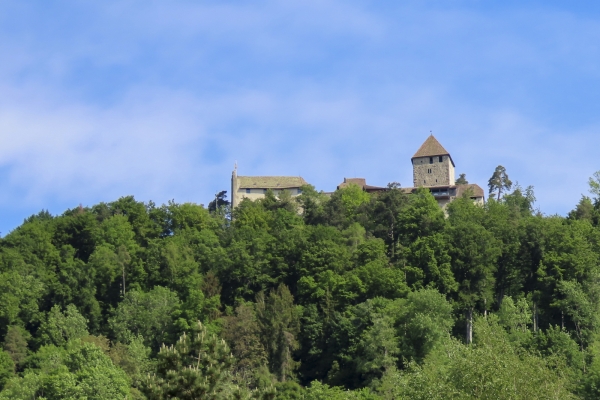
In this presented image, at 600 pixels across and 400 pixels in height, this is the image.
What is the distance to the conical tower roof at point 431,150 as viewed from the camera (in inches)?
3975

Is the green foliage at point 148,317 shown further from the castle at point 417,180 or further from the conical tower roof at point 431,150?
the conical tower roof at point 431,150

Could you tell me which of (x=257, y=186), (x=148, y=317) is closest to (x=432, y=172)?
(x=257, y=186)

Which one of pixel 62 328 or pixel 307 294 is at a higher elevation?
pixel 307 294

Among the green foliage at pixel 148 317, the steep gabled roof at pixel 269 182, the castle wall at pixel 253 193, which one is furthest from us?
the steep gabled roof at pixel 269 182

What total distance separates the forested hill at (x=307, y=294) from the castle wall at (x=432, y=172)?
1421 cm

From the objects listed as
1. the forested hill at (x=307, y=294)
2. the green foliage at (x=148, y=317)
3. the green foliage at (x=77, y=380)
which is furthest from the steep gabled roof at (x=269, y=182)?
the green foliage at (x=77, y=380)

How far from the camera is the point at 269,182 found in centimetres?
10194

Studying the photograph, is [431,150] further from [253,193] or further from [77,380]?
[77,380]

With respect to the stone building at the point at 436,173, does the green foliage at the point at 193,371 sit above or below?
below

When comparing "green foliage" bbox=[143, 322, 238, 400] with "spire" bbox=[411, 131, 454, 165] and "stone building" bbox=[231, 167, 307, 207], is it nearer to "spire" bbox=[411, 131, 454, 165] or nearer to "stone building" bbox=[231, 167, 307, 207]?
"stone building" bbox=[231, 167, 307, 207]

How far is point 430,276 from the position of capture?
2653 inches

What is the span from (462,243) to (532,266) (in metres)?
4.62

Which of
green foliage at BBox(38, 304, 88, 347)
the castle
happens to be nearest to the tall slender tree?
the castle

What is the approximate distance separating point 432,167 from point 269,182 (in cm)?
1567
